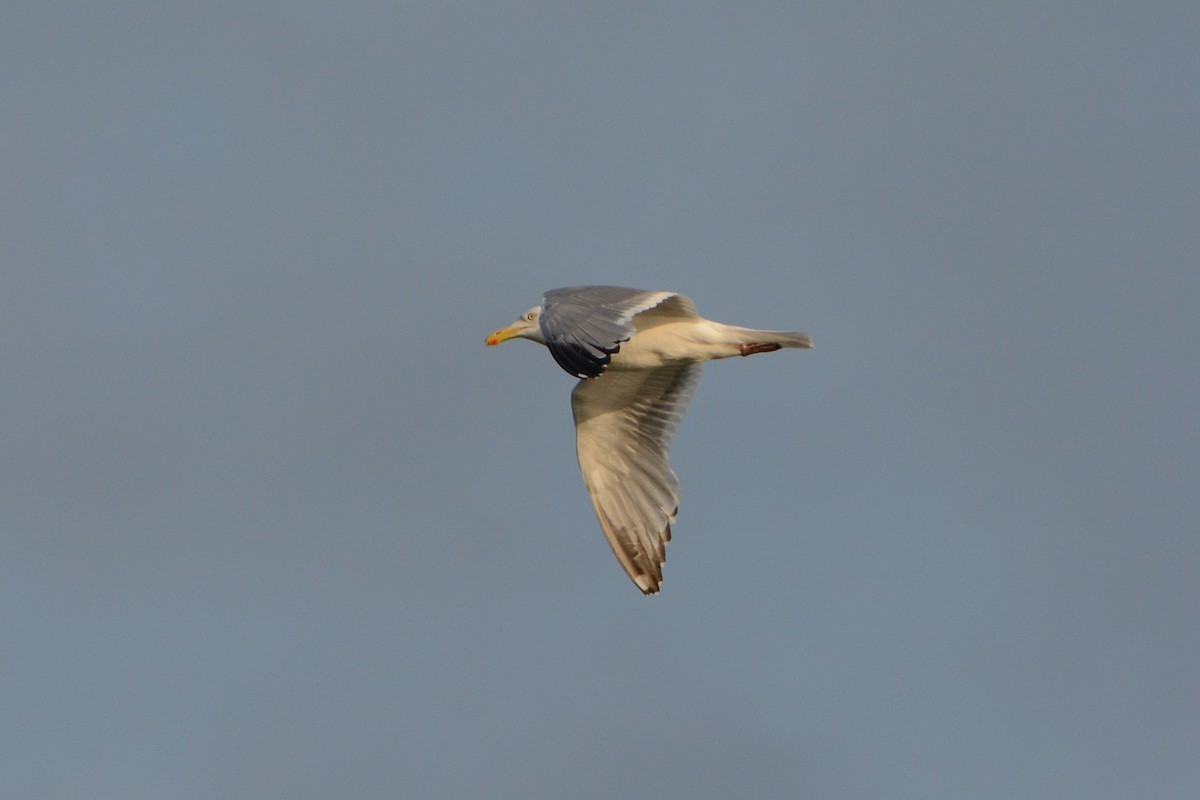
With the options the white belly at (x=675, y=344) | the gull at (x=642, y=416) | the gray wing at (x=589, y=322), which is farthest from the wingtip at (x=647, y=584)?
the gray wing at (x=589, y=322)

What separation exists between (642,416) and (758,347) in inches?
68.8

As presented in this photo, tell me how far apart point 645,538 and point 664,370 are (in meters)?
1.69

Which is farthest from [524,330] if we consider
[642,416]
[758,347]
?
[758,347]

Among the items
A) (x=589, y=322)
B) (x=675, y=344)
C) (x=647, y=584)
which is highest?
(x=675, y=344)

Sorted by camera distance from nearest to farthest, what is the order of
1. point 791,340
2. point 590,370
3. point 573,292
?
1. point 590,370
2. point 573,292
3. point 791,340

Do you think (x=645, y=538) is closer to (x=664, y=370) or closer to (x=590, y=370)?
(x=664, y=370)

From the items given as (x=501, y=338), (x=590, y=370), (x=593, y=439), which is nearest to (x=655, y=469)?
(x=593, y=439)

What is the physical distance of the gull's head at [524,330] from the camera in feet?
64.3

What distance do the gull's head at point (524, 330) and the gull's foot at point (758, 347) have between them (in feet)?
6.40

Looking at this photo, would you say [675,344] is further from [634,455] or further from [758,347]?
[634,455]

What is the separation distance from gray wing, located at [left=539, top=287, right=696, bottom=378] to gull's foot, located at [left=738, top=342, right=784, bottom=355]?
123 cm

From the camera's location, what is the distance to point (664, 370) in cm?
2031

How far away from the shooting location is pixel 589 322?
1673 cm

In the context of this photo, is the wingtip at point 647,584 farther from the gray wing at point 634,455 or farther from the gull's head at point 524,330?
the gull's head at point 524,330
